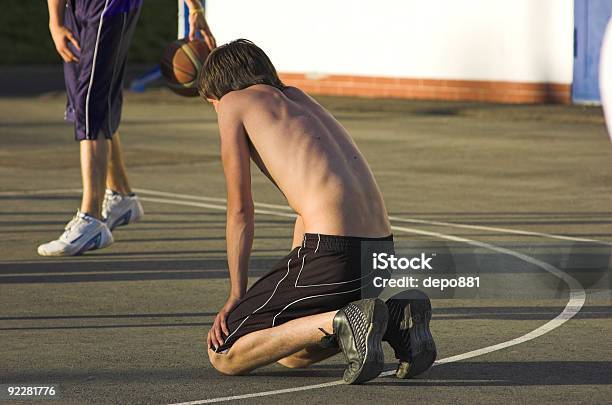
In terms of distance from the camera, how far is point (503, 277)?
9.69m

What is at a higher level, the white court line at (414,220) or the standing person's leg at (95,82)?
the standing person's leg at (95,82)

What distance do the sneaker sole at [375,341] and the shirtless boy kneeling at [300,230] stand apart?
63 mm

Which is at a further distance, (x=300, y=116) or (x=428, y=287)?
(x=428, y=287)

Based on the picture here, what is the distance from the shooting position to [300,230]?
7.29m

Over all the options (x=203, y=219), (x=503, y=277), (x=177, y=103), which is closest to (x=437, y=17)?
(x=177, y=103)

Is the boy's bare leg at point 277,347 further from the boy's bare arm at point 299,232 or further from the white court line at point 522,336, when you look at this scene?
the boy's bare arm at point 299,232

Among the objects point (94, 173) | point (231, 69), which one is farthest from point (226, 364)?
point (94, 173)

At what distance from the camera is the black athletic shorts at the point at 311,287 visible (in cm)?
697

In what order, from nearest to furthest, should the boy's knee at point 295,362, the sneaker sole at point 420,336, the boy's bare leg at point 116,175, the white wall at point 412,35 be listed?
the sneaker sole at point 420,336
the boy's knee at point 295,362
the boy's bare leg at point 116,175
the white wall at point 412,35

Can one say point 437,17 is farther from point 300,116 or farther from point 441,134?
point 300,116

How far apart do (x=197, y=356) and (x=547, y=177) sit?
8.22 meters

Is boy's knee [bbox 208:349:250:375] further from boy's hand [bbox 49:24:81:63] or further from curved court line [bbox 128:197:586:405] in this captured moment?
boy's hand [bbox 49:24:81:63]

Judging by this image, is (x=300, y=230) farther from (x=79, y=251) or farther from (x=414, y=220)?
(x=414, y=220)

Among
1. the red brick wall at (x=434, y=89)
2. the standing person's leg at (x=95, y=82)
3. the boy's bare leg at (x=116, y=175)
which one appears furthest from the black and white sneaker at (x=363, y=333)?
the red brick wall at (x=434, y=89)
